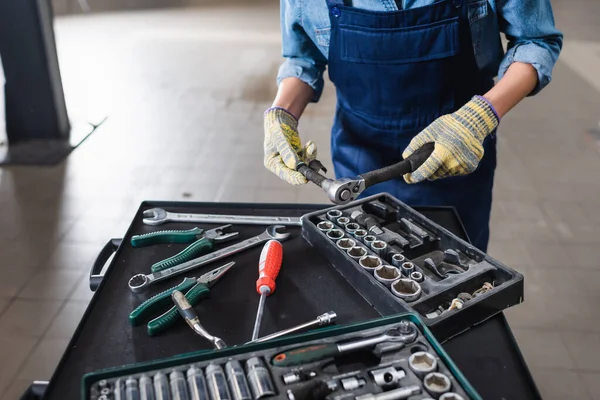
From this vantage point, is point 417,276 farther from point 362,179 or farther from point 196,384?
point 196,384

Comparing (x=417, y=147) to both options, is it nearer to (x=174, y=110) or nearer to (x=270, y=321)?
(x=270, y=321)

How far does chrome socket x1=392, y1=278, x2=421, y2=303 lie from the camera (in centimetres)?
63

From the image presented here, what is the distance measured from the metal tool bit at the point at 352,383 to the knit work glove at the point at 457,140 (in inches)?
14.8

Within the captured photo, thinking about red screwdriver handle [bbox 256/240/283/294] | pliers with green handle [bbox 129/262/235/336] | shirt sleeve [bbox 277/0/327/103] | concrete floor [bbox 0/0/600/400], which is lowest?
concrete floor [bbox 0/0/600/400]

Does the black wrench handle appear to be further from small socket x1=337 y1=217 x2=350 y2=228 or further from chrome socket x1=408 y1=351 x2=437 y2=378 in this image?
chrome socket x1=408 y1=351 x2=437 y2=378

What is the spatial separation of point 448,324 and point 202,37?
12.4ft

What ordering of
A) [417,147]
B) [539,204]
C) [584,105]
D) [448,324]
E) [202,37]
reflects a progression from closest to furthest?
[448,324] → [417,147] → [539,204] → [584,105] → [202,37]

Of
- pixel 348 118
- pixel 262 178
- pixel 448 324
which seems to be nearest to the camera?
pixel 448 324

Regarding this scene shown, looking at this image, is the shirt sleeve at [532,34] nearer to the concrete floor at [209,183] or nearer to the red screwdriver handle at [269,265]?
the red screwdriver handle at [269,265]

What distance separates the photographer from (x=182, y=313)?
654 mm

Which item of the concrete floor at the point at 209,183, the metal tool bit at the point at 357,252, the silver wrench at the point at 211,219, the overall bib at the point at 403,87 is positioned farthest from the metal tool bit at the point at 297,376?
the concrete floor at the point at 209,183

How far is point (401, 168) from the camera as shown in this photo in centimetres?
80

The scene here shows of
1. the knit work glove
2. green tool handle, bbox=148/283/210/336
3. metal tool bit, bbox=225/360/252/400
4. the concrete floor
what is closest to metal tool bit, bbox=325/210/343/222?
the knit work glove

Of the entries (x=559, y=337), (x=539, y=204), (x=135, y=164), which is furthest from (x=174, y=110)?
(x=559, y=337)
